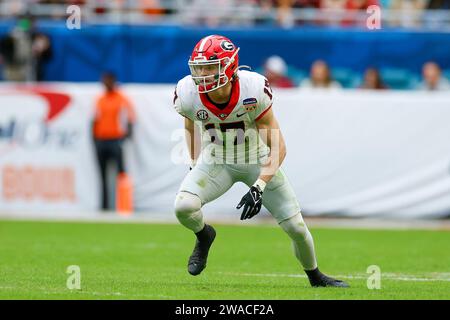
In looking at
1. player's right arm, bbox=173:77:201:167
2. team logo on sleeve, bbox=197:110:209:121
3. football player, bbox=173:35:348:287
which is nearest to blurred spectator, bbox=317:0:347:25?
player's right arm, bbox=173:77:201:167

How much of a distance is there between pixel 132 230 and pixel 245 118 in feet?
19.2

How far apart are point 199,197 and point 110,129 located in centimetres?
766

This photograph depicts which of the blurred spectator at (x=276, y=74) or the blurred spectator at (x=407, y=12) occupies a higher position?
the blurred spectator at (x=407, y=12)

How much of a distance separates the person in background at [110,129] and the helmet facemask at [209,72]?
24.9 feet

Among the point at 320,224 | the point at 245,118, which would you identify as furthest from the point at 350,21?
the point at 245,118

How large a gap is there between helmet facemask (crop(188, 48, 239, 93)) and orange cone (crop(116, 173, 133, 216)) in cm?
763

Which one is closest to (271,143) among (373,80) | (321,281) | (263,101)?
(263,101)

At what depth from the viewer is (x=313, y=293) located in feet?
23.5

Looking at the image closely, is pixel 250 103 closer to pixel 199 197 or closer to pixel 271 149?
pixel 271 149

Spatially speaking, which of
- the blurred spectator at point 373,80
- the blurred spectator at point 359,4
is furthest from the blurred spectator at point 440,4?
the blurred spectator at point 373,80

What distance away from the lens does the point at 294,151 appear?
48.0 feet

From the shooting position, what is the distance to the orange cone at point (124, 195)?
14789 mm

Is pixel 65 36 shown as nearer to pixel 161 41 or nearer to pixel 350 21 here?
pixel 161 41

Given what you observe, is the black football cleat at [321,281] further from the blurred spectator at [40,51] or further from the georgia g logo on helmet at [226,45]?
the blurred spectator at [40,51]
